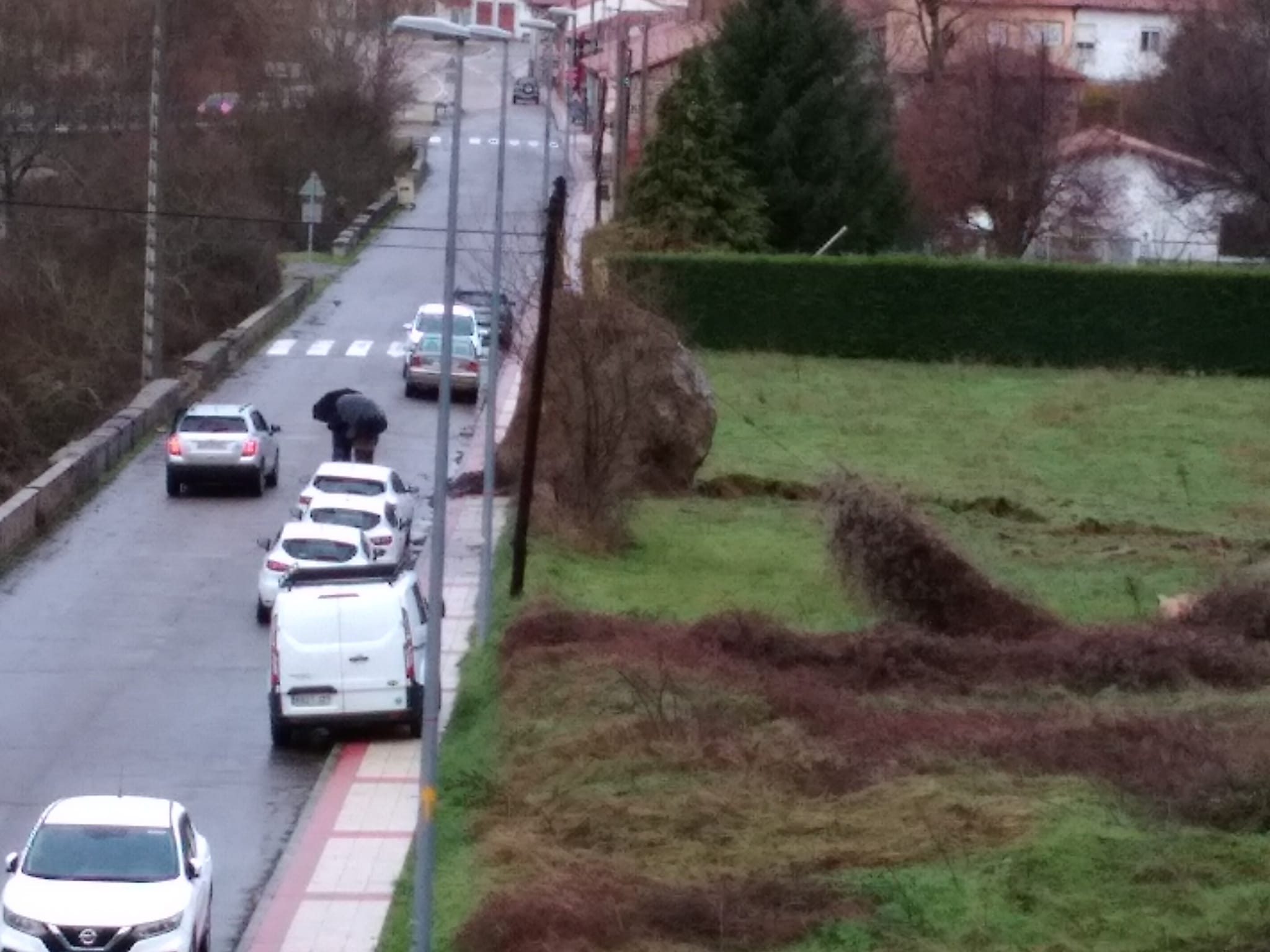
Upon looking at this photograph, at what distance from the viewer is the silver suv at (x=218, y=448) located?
39.2 m

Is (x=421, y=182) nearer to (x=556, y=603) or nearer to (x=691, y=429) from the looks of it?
(x=691, y=429)

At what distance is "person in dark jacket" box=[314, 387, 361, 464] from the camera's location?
138 ft

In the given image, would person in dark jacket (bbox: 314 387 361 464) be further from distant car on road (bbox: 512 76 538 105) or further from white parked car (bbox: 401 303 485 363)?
distant car on road (bbox: 512 76 538 105)

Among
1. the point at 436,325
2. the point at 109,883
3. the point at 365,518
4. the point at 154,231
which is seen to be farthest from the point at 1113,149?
the point at 109,883

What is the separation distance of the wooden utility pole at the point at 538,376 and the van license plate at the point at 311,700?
5038 mm

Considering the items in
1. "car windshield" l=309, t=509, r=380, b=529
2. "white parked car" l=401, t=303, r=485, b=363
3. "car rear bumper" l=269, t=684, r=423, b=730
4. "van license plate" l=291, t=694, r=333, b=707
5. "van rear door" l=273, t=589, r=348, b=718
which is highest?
"white parked car" l=401, t=303, r=485, b=363

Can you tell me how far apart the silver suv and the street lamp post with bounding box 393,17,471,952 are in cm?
2170

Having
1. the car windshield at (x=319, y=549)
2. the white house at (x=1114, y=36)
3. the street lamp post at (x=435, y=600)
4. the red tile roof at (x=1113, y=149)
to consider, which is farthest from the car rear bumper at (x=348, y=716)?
the white house at (x=1114, y=36)

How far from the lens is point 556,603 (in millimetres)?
28922

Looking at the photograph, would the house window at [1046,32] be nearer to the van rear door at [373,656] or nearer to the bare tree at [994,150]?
the bare tree at [994,150]

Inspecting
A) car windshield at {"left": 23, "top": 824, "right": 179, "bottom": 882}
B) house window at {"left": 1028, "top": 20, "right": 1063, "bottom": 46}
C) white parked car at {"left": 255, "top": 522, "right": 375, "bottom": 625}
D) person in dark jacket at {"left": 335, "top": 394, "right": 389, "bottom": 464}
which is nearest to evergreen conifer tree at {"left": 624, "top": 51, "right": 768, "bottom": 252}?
person in dark jacket at {"left": 335, "top": 394, "right": 389, "bottom": 464}

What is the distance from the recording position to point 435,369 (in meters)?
49.5

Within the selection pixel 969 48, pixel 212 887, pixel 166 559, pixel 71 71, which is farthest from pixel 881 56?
pixel 212 887

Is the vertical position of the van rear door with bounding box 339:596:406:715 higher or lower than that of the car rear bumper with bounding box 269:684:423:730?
higher
